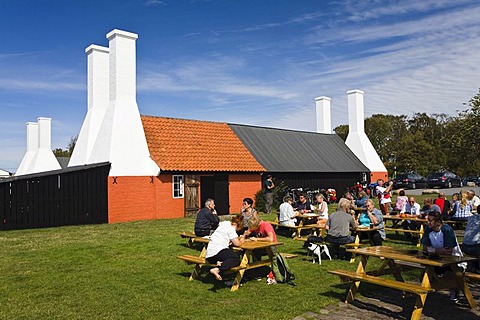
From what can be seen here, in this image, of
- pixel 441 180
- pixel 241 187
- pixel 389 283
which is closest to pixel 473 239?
pixel 389 283

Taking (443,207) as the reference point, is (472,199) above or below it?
above

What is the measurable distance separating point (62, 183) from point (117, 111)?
174 inches

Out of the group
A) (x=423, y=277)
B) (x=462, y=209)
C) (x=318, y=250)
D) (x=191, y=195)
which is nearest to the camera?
(x=423, y=277)

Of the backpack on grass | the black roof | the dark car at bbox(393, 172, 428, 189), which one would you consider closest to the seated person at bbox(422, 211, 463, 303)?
the backpack on grass

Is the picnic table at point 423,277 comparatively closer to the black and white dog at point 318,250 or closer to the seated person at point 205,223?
the black and white dog at point 318,250

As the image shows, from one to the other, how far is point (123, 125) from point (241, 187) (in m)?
6.84

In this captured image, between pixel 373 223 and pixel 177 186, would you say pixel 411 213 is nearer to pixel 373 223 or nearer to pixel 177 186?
pixel 373 223

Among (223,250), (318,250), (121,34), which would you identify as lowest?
(318,250)

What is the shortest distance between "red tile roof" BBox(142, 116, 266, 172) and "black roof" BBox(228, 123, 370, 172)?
1224 millimetres

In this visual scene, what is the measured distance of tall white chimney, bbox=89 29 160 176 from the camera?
19672 millimetres

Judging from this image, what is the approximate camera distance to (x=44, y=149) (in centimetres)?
3419

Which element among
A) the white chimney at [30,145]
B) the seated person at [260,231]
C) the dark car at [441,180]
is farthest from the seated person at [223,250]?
the dark car at [441,180]

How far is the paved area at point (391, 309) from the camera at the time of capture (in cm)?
603

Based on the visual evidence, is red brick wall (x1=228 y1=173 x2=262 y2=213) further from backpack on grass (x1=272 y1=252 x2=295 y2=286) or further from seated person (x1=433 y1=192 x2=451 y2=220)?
backpack on grass (x1=272 y1=252 x2=295 y2=286)
